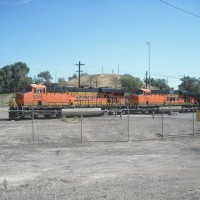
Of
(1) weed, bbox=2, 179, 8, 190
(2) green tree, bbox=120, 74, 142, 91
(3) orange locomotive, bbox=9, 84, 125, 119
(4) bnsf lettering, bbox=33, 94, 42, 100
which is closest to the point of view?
(1) weed, bbox=2, 179, 8, 190

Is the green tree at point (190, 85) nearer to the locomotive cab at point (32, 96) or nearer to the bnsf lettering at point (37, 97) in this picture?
the locomotive cab at point (32, 96)

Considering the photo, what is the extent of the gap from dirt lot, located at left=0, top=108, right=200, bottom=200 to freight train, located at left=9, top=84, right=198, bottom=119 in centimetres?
762

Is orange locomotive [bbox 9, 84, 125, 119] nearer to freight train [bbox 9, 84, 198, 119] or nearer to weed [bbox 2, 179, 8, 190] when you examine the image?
freight train [bbox 9, 84, 198, 119]

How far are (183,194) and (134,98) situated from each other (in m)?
44.5

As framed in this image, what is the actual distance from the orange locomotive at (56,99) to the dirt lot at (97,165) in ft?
38.3

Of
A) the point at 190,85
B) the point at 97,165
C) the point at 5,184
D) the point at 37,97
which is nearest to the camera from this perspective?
the point at 5,184

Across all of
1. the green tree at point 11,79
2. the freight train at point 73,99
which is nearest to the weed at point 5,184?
the freight train at point 73,99

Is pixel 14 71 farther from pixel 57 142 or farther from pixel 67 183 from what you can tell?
pixel 67 183

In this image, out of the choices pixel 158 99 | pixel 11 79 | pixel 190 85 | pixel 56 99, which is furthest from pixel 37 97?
pixel 190 85

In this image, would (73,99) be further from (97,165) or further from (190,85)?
(190,85)

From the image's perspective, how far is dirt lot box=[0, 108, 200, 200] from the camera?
9531mm

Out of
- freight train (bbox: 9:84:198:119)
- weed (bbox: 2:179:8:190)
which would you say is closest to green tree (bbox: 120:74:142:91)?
freight train (bbox: 9:84:198:119)

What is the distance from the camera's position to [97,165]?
13.5 m

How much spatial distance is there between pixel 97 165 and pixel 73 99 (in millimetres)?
28745
